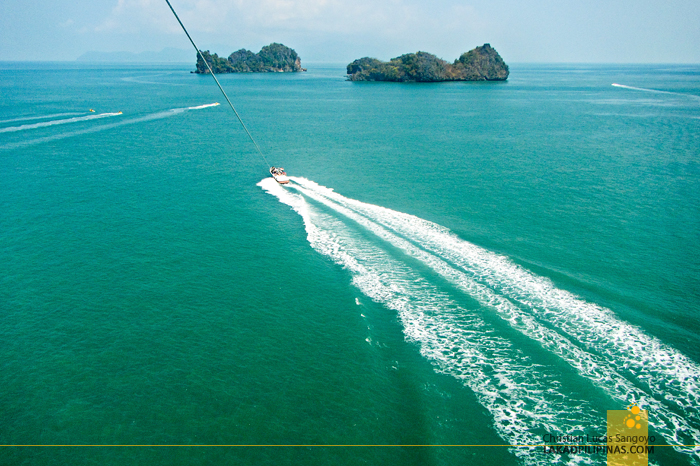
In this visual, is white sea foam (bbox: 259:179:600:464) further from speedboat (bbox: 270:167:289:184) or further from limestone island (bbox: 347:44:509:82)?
limestone island (bbox: 347:44:509:82)

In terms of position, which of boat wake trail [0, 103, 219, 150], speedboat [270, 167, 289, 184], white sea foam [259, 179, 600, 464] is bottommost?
white sea foam [259, 179, 600, 464]

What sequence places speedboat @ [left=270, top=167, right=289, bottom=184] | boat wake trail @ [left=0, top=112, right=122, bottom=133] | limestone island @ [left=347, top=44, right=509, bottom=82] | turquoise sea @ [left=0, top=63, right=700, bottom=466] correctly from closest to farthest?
turquoise sea @ [left=0, top=63, right=700, bottom=466], speedboat @ [left=270, top=167, right=289, bottom=184], boat wake trail @ [left=0, top=112, right=122, bottom=133], limestone island @ [left=347, top=44, right=509, bottom=82]

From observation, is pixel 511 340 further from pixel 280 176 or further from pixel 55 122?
pixel 55 122

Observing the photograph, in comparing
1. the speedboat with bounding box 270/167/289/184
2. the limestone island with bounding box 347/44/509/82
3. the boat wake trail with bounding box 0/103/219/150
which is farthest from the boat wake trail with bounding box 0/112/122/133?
the limestone island with bounding box 347/44/509/82

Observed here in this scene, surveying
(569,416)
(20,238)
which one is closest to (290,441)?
(569,416)

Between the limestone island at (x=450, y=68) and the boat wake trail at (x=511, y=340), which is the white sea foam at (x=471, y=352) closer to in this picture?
the boat wake trail at (x=511, y=340)

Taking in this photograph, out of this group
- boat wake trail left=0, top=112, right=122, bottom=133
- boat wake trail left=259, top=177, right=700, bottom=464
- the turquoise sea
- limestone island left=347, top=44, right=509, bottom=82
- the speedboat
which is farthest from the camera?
limestone island left=347, top=44, right=509, bottom=82
